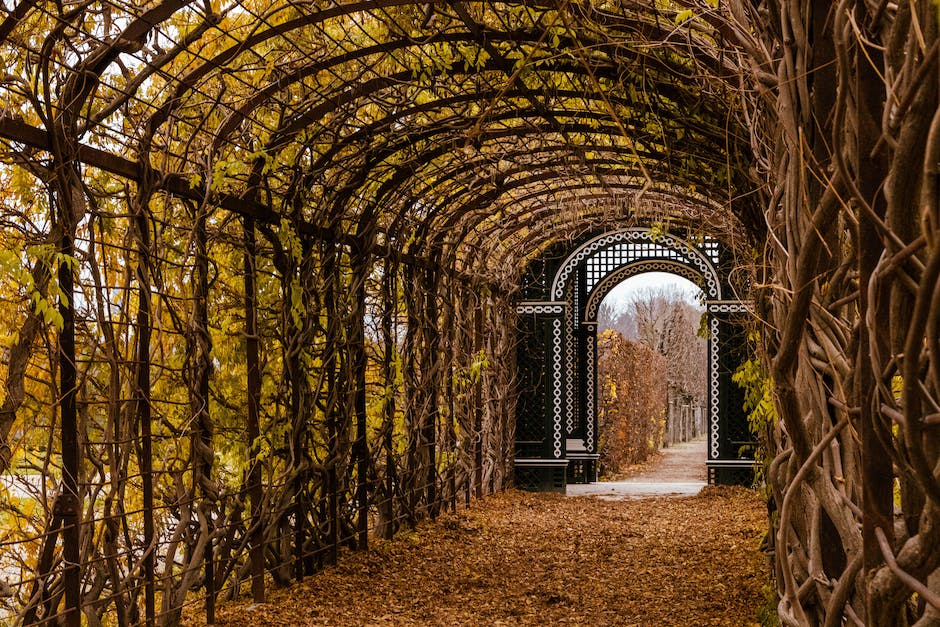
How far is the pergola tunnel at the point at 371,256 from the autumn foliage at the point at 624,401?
223 inches

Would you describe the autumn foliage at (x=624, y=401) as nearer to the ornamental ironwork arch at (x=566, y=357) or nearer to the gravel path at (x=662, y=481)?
the gravel path at (x=662, y=481)

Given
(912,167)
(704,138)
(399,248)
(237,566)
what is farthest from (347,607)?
(912,167)

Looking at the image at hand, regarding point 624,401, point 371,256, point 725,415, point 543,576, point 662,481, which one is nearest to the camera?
point 543,576

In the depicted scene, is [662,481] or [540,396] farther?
[662,481]

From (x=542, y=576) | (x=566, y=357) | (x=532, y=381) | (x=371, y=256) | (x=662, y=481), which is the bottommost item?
(x=662, y=481)

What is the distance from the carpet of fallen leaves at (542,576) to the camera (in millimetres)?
5160

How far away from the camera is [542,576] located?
639 cm

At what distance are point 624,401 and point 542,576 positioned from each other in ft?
35.8

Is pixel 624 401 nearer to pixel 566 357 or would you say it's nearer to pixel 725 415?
pixel 725 415

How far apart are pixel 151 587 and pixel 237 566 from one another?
196 centimetres

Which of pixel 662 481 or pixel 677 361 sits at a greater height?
pixel 677 361

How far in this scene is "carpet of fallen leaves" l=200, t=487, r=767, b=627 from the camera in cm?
516

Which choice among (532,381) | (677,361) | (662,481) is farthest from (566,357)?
(677,361)

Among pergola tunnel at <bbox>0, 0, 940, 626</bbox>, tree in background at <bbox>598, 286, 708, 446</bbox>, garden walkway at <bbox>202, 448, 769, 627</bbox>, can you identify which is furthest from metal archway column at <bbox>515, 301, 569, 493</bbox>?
tree in background at <bbox>598, 286, 708, 446</bbox>
